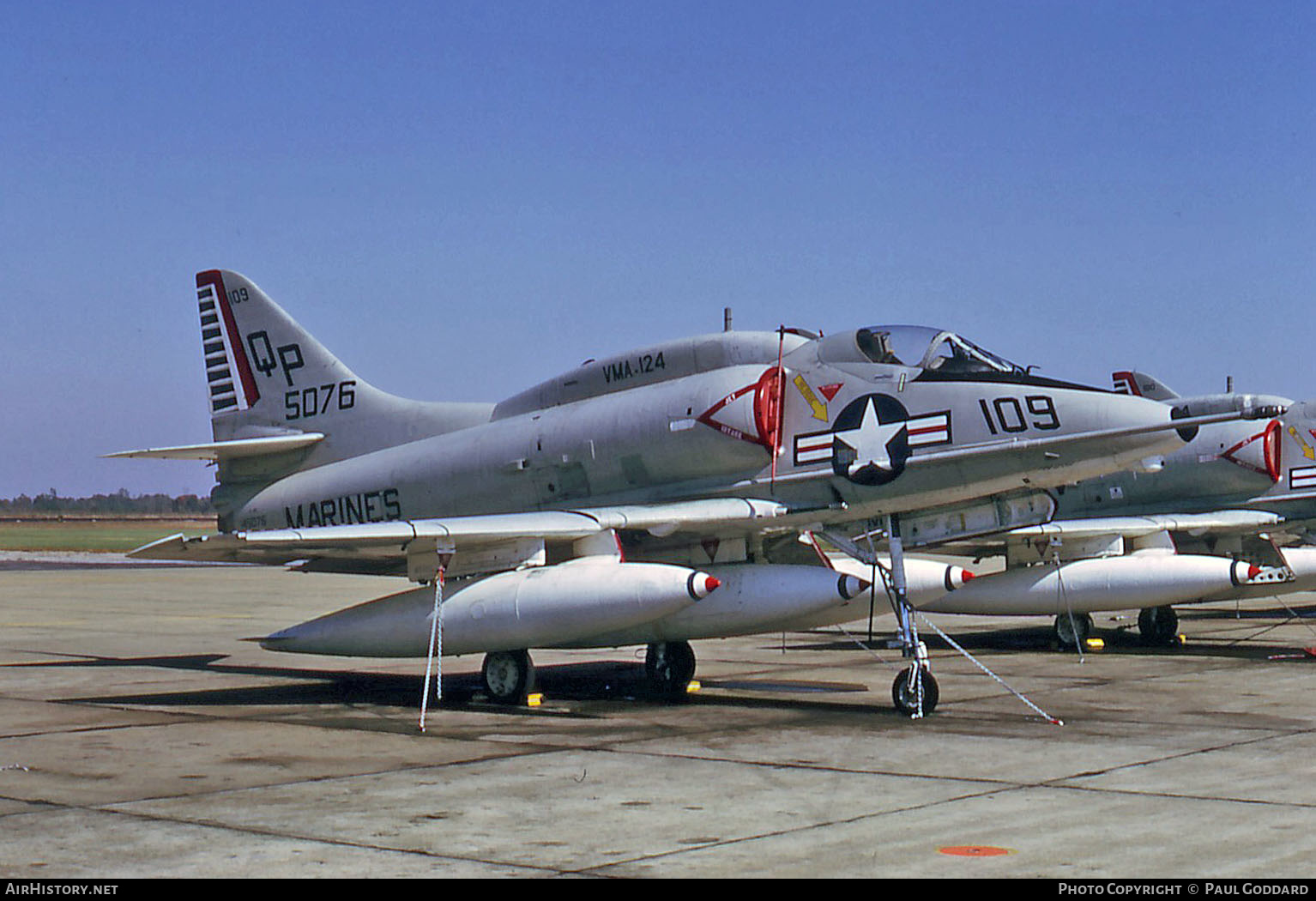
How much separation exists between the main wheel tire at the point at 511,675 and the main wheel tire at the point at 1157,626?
10726mm

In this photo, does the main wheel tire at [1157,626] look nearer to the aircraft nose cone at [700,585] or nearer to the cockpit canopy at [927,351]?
the cockpit canopy at [927,351]

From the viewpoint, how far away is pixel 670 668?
1423 centimetres

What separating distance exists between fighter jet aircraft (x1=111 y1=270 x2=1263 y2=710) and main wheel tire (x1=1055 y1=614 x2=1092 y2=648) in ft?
20.1

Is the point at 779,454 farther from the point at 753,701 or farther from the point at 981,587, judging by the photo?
the point at 981,587

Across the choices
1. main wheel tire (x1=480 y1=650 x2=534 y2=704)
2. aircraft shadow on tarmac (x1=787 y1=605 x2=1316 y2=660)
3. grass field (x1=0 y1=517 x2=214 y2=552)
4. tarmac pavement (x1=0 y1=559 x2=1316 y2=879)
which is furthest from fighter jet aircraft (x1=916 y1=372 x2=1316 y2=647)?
grass field (x1=0 y1=517 x2=214 y2=552)

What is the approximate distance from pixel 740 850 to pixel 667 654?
7.48 metres

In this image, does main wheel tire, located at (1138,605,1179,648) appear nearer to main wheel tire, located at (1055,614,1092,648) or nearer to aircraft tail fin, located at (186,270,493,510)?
main wheel tire, located at (1055,614,1092,648)

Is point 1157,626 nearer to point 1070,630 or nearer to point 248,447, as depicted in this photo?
point 1070,630

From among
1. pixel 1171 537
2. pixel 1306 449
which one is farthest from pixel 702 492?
pixel 1306 449

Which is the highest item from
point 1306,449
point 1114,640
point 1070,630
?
point 1306,449

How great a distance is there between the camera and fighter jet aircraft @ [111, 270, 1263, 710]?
485 inches

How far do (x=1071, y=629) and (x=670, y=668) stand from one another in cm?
789

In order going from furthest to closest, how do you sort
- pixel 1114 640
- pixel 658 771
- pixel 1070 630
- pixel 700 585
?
1. pixel 1114 640
2. pixel 1070 630
3. pixel 700 585
4. pixel 658 771
